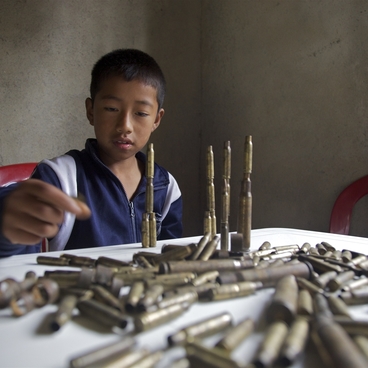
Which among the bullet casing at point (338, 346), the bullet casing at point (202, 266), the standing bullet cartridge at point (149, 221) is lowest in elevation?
the bullet casing at point (338, 346)

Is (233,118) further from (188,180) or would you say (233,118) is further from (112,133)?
(112,133)

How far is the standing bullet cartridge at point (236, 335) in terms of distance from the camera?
538 mm

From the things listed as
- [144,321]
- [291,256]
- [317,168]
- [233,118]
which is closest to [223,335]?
[144,321]

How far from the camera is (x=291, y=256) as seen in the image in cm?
104

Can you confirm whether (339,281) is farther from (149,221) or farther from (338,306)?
(149,221)

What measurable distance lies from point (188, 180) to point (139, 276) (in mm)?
2436

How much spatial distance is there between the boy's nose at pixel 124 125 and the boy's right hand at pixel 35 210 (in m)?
0.72

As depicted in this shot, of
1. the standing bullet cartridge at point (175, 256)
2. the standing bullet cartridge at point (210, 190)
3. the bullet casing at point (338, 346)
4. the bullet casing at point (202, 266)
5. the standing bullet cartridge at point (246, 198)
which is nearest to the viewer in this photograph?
the bullet casing at point (338, 346)

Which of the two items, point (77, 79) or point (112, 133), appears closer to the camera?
point (112, 133)

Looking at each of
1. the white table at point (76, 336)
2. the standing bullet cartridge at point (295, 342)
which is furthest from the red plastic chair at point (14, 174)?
the standing bullet cartridge at point (295, 342)

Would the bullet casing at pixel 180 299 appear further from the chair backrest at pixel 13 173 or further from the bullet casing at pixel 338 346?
the chair backrest at pixel 13 173

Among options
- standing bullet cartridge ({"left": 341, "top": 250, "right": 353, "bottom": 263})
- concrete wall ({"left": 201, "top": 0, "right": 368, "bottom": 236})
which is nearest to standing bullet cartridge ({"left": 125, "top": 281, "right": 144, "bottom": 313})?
standing bullet cartridge ({"left": 341, "top": 250, "right": 353, "bottom": 263})

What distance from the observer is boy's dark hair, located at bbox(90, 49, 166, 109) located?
1614 millimetres

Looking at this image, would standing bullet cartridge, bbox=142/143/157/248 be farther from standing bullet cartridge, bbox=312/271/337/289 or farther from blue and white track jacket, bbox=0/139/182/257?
standing bullet cartridge, bbox=312/271/337/289
